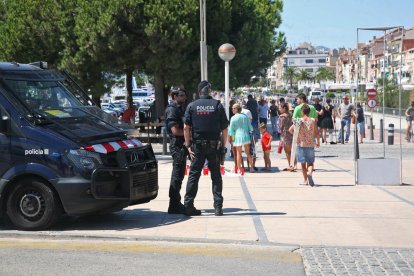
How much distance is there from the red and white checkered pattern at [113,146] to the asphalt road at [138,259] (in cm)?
121

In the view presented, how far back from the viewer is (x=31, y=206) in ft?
28.3

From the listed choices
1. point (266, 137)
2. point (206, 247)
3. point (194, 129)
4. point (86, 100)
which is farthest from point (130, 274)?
point (266, 137)

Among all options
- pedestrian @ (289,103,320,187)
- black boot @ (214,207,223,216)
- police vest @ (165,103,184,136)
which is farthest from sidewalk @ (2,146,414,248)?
police vest @ (165,103,184,136)

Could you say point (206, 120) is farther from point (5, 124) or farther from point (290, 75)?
point (290, 75)

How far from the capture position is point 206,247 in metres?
7.85

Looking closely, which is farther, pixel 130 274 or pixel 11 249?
pixel 11 249

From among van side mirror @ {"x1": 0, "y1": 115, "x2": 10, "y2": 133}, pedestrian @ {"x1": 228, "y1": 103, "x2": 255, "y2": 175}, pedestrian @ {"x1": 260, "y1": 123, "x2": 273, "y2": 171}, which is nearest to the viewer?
van side mirror @ {"x1": 0, "y1": 115, "x2": 10, "y2": 133}

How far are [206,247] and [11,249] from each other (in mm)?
2194

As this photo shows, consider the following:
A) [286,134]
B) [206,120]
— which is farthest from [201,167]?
[286,134]

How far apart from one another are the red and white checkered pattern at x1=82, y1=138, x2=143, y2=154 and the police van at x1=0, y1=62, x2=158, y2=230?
0.01 m

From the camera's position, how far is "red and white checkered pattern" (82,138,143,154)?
28.4 feet

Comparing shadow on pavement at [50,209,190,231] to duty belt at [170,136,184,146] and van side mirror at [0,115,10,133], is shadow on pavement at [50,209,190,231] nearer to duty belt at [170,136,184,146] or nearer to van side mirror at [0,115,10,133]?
duty belt at [170,136,184,146]

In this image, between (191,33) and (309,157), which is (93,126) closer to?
(309,157)

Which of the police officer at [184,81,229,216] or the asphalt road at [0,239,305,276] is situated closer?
the asphalt road at [0,239,305,276]
